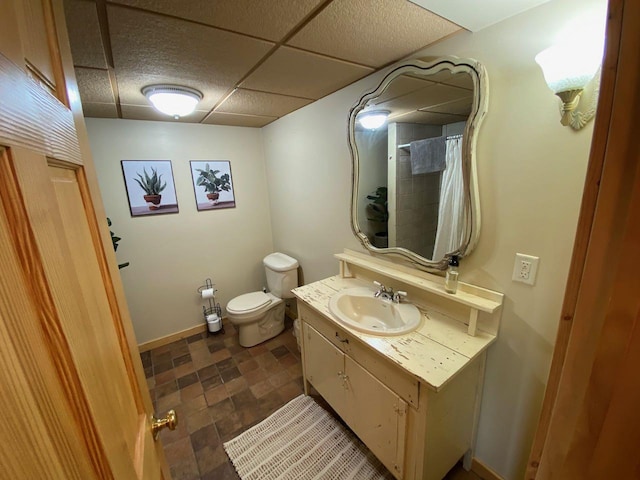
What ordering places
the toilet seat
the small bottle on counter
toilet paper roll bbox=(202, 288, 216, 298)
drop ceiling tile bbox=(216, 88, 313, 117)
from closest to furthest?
the small bottle on counter → drop ceiling tile bbox=(216, 88, 313, 117) → the toilet seat → toilet paper roll bbox=(202, 288, 216, 298)

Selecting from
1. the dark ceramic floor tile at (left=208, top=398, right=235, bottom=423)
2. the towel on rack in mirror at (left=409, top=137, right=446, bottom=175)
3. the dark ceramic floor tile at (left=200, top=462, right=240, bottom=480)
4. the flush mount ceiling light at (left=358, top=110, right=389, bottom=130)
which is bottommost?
the dark ceramic floor tile at (left=200, top=462, right=240, bottom=480)

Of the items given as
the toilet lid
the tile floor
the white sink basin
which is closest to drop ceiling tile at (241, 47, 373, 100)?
the white sink basin

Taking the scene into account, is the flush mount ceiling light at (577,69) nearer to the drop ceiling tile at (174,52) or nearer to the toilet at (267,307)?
the drop ceiling tile at (174,52)

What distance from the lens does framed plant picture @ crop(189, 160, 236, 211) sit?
8.44ft

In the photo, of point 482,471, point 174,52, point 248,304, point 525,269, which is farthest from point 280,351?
point 174,52

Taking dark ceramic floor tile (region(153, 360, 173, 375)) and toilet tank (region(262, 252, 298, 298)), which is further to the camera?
toilet tank (region(262, 252, 298, 298))

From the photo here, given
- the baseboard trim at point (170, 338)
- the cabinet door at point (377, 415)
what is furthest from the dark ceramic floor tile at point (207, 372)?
the cabinet door at point (377, 415)

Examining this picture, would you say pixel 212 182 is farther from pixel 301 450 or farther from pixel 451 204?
pixel 301 450

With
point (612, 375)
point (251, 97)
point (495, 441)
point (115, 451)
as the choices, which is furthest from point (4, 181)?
point (495, 441)

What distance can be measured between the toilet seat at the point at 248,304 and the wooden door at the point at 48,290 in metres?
1.89

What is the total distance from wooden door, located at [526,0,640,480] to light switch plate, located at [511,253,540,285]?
69cm

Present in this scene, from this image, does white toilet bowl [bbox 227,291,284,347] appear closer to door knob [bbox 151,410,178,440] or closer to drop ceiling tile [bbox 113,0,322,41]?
door knob [bbox 151,410,178,440]

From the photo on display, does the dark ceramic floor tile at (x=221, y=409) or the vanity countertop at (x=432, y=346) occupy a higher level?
the vanity countertop at (x=432, y=346)

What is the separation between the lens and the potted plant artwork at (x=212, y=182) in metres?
2.59
